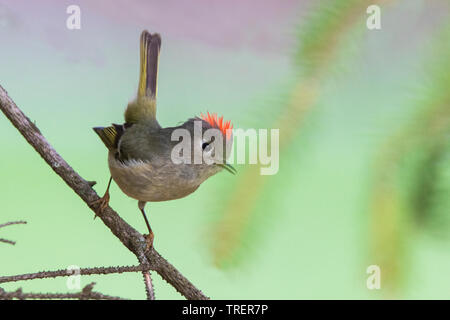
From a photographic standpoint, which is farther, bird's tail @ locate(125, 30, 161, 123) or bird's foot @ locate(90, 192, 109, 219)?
bird's tail @ locate(125, 30, 161, 123)

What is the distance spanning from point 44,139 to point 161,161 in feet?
0.68

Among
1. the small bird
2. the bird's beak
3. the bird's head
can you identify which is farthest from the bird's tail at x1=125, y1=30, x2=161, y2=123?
the bird's beak

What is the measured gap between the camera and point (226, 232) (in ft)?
2.91

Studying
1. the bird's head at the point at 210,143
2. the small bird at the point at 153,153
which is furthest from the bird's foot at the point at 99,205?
the bird's head at the point at 210,143

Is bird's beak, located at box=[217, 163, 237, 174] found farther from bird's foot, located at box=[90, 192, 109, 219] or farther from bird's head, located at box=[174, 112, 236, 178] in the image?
bird's foot, located at box=[90, 192, 109, 219]

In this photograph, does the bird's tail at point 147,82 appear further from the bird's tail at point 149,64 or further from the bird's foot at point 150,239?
the bird's foot at point 150,239

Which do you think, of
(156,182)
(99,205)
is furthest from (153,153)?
(99,205)

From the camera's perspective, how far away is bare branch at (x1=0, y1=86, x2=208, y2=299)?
0.86 m

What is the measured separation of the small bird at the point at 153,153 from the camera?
3.20 ft

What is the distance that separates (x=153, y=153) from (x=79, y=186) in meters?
0.16

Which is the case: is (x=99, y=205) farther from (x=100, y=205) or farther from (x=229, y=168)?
(x=229, y=168)
